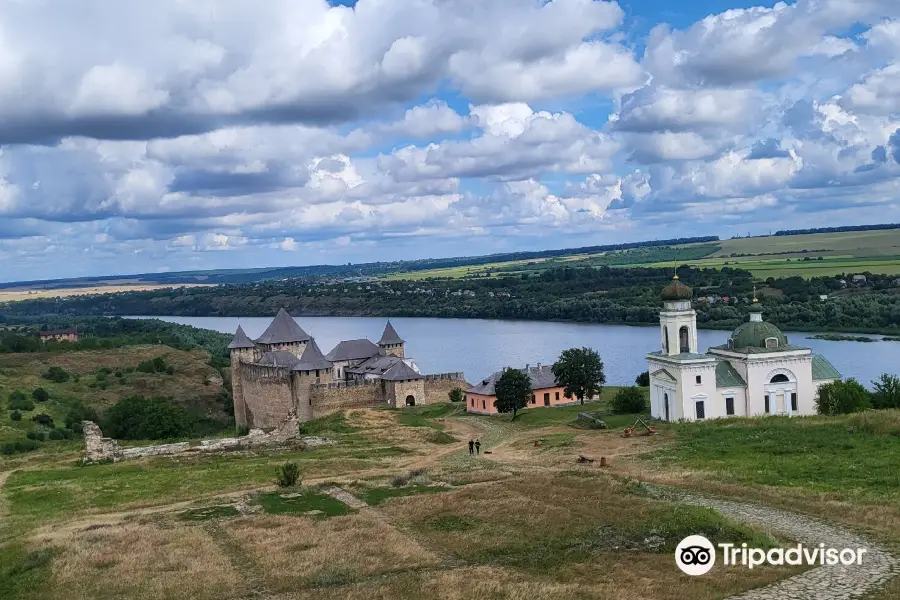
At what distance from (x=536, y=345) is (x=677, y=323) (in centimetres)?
3918

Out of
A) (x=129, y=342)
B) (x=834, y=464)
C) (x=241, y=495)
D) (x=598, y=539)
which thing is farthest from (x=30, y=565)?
(x=129, y=342)

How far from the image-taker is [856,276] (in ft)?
294

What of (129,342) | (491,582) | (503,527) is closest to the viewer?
(491,582)

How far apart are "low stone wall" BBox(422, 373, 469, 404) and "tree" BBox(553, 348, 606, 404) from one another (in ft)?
19.9

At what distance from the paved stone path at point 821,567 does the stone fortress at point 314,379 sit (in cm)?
2241

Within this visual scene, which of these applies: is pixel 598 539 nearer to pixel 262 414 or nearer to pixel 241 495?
pixel 241 495

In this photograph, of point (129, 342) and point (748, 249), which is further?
point (748, 249)

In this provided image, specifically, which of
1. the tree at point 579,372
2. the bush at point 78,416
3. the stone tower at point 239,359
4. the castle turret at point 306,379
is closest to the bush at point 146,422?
the bush at point 78,416

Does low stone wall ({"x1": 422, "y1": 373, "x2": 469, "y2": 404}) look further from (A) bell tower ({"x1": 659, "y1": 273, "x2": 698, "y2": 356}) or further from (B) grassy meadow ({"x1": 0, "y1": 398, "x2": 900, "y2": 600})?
(B) grassy meadow ({"x1": 0, "y1": 398, "x2": 900, "y2": 600})

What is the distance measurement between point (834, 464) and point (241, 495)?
1262 cm

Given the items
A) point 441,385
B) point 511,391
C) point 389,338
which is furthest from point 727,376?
point 389,338

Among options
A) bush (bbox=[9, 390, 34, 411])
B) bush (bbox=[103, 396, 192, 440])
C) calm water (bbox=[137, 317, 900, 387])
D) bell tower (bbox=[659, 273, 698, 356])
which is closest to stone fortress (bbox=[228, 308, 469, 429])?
bush (bbox=[103, 396, 192, 440])

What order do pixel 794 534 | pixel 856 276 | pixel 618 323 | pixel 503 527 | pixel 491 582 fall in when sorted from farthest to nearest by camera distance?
1. pixel 856 276
2. pixel 618 323
3. pixel 503 527
4. pixel 794 534
5. pixel 491 582

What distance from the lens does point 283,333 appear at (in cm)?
4047
